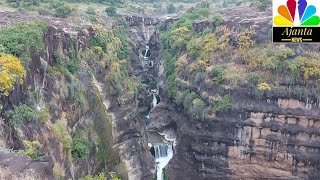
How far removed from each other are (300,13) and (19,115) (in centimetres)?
1371

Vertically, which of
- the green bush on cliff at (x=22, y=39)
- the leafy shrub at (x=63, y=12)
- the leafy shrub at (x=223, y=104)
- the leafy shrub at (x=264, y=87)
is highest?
the leafy shrub at (x=63, y=12)

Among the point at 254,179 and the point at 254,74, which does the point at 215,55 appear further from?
the point at 254,179

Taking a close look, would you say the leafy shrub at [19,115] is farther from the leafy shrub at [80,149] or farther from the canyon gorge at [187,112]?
the leafy shrub at [80,149]

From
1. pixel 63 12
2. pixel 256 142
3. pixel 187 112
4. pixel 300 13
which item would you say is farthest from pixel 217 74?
pixel 300 13

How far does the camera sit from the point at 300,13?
45.8 feet

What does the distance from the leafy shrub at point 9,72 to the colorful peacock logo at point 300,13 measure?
1247 cm

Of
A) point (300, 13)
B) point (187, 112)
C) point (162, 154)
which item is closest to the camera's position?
point (300, 13)

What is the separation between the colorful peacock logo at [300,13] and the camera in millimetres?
13836

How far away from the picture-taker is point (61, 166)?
882 inches

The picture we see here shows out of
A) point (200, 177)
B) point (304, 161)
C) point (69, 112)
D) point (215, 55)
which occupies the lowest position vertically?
point (200, 177)

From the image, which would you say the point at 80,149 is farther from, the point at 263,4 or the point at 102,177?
the point at 263,4

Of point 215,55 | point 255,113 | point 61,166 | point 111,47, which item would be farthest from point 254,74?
point 61,166

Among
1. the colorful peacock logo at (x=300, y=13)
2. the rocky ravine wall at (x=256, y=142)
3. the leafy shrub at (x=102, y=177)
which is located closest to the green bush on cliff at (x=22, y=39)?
the leafy shrub at (x=102, y=177)

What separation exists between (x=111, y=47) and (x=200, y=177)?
1394 centimetres
